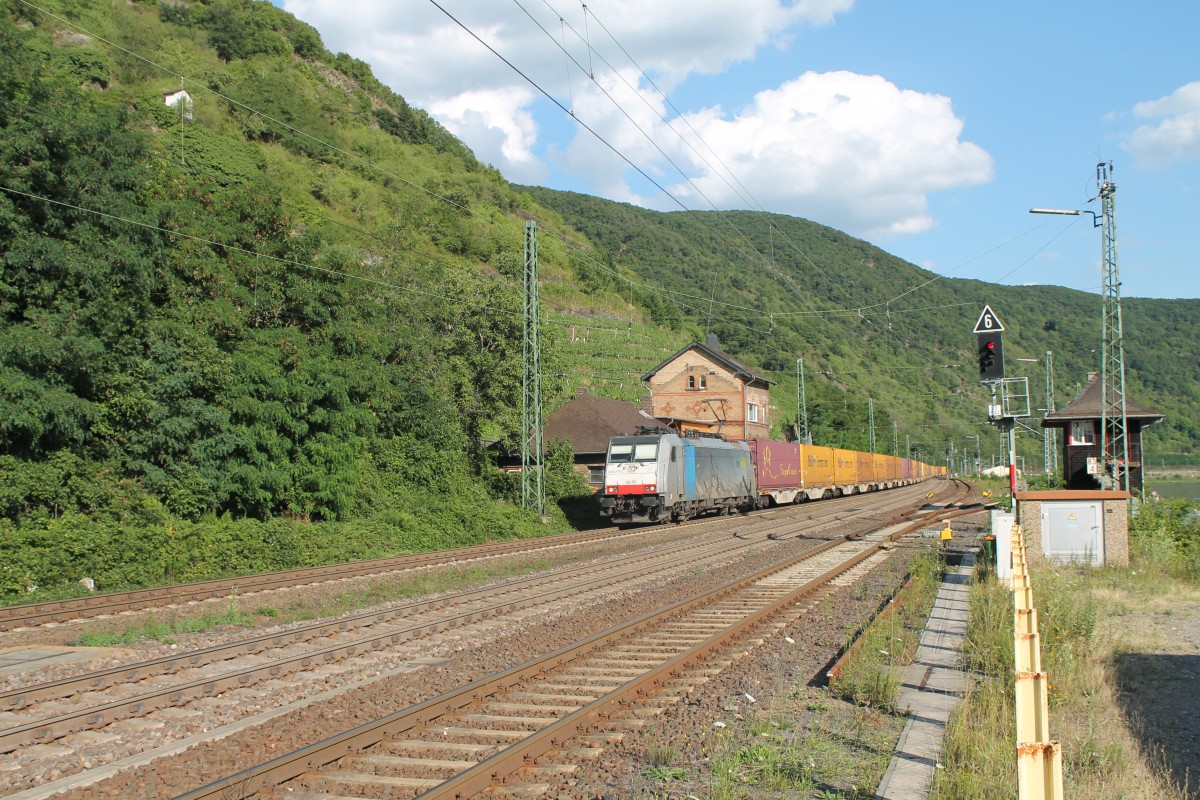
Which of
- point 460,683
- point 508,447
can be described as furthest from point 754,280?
point 460,683

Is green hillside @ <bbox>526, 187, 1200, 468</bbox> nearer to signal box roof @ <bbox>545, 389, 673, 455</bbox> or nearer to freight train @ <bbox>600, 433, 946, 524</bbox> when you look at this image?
freight train @ <bbox>600, 433, 946, 524</bbox>

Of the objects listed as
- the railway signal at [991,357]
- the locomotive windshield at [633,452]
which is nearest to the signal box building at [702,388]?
the locomotive windshield at [633,452]

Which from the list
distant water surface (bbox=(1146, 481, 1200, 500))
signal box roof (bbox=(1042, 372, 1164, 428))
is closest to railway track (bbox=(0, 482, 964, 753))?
signal box roof (bbox=(1042, 372, 1164, 428))

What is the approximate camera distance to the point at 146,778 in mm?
6047

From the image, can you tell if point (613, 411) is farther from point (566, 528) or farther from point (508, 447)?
point (566, 528)

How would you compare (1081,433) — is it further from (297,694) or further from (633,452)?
(297,694)

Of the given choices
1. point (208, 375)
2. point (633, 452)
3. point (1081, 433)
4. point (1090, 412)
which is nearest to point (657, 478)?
point (633, 452)

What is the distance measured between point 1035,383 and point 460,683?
231ft

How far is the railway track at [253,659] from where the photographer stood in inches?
304

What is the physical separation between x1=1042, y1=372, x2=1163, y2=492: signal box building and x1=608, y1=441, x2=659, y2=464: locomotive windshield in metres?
22.0

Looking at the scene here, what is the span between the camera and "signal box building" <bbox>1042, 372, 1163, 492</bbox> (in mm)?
40688

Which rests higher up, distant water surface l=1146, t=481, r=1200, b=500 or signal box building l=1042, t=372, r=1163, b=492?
signal box building l=1042, t=372, r=1163, b=492

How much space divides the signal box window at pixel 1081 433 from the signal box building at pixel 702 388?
88.8 feet

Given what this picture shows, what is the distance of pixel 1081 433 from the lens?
145 ft
